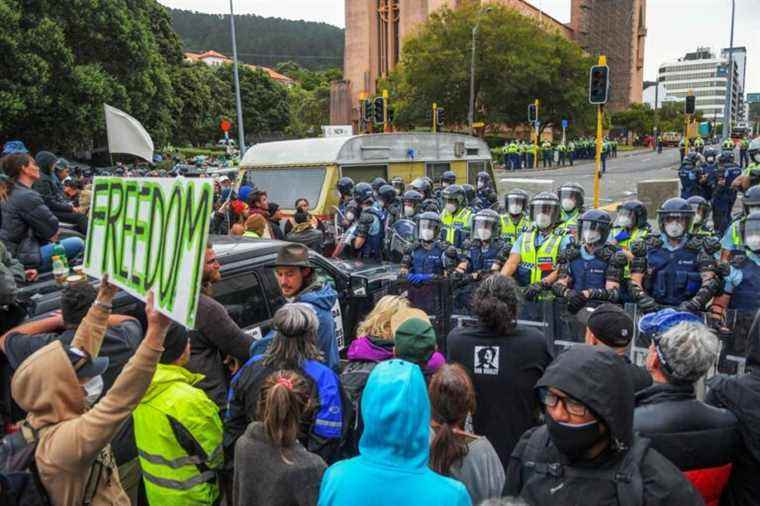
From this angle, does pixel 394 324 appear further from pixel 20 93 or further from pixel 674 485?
pixel 20 93

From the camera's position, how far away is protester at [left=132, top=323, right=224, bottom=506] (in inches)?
131

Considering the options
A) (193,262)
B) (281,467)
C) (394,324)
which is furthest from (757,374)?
(193,262)

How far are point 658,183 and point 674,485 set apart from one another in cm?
1830

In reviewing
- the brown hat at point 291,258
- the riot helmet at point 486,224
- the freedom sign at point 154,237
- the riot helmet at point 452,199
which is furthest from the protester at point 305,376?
the riot helmet at point 452,199

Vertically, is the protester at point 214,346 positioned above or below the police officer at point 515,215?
below

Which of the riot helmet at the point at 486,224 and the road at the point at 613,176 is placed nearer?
the riot helmet at the point at 486,224

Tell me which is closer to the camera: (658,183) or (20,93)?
(658,183)

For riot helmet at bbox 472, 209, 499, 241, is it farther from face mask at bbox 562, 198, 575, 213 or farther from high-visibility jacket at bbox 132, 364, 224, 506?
high-visibility jacket at bbox 132, 364, 224, 506

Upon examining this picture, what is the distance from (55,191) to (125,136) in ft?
4.69

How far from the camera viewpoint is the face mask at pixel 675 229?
6359mm

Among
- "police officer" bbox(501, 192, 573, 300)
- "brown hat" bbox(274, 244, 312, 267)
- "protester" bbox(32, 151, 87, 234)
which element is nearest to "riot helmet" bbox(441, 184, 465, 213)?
"police officer" bbox(501, 192, 573, 300)

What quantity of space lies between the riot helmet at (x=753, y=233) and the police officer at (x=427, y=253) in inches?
117

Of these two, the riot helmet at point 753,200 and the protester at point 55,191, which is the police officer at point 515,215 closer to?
the riot helmet at point 753,200

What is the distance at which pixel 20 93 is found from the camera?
80.2 feet
